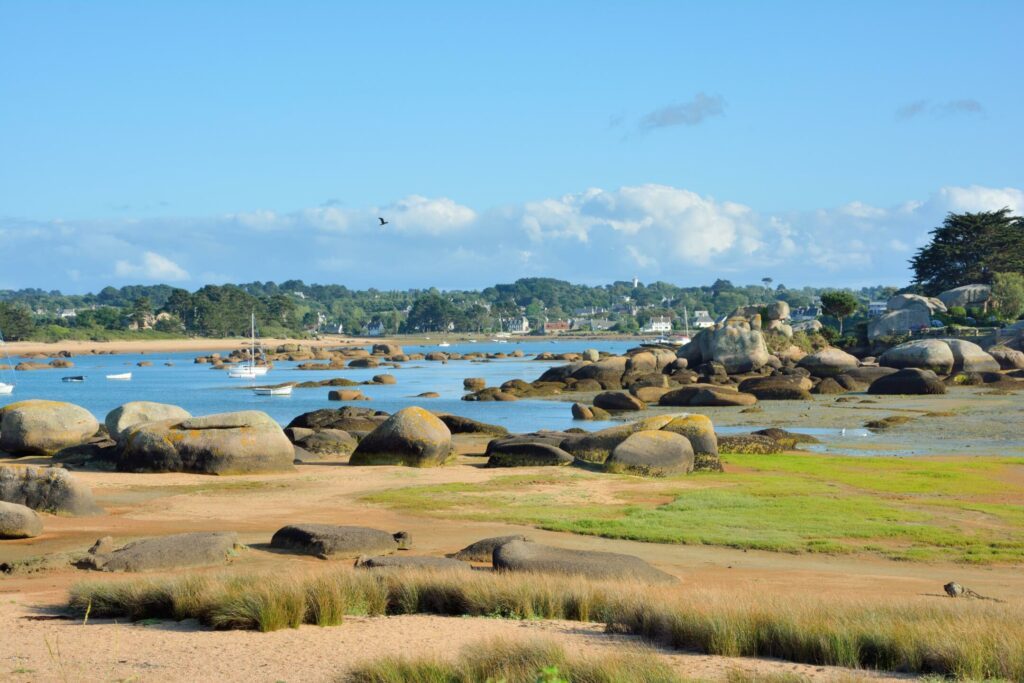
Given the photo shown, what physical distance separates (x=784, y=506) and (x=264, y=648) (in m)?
13.2

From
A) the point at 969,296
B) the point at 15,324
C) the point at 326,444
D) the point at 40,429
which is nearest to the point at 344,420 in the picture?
the point at 326,444

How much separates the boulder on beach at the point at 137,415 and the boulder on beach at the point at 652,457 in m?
12.2

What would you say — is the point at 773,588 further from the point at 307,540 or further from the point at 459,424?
the point at 459,424

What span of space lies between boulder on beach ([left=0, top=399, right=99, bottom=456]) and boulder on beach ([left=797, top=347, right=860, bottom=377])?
47414 mm

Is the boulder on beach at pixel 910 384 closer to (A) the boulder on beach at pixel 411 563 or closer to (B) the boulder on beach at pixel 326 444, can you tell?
(B) the boulder on beach at pixel 326 444

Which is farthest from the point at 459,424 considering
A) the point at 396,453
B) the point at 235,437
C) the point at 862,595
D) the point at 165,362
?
the point at 165,362

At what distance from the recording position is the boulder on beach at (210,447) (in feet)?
84.3

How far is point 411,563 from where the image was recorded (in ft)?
47.9

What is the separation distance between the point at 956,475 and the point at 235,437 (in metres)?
16.4

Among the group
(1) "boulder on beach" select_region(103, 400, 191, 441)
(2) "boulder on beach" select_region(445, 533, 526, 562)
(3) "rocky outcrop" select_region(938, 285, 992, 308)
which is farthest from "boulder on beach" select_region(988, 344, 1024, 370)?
(2) "boulder on beach" select_region(445, 533, 526, 562)

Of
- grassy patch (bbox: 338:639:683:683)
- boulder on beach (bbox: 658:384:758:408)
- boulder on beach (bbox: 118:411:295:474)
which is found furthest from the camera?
boulder on beach (bbox: 658:384:758:408)

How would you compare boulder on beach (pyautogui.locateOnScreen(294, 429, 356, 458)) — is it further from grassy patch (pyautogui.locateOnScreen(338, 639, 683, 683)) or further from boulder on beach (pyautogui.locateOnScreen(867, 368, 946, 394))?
boulder on beach (pyautogui.locateOnScreen(867, 368, 946, 394))

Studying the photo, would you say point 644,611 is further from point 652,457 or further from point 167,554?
point 652,457

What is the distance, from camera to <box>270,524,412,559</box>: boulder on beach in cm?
1642
